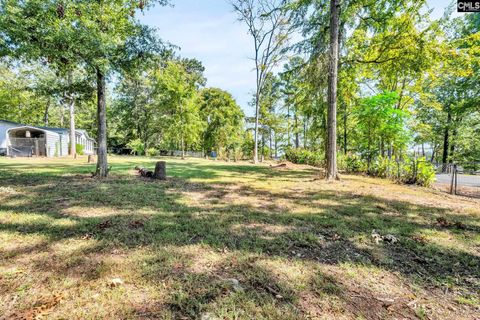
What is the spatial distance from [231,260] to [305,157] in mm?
16439

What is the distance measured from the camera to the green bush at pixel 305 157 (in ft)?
52.0

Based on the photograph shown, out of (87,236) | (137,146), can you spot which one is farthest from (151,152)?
(87,236)

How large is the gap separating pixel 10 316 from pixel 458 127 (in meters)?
30.2

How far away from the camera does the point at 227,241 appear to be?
3.03 metres

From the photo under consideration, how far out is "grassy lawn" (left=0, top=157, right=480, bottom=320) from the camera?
1798 millimetres

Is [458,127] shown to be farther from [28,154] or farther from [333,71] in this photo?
[28,154]

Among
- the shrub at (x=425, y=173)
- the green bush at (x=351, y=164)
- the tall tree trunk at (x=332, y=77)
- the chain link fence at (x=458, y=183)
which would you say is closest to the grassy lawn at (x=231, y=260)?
the tall tree trunk at (x=332, y=77)

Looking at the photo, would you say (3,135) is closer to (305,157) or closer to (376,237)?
(305,157)

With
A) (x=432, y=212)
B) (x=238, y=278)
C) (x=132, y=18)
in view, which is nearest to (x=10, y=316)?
(x=238, y=278)

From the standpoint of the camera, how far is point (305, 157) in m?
18.0

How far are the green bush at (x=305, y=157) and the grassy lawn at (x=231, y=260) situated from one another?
1094 centimetres

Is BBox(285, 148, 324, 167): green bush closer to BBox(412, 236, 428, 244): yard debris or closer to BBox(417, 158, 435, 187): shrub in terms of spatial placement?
BBox(417, 158, 435, 187): shrub

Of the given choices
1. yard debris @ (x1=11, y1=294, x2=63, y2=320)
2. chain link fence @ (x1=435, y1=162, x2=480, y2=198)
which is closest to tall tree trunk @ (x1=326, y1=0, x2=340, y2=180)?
chain link fence @ (x1=435, y1=162, x2=480, y2=198)

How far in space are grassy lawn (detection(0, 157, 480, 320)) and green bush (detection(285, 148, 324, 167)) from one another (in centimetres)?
1094
